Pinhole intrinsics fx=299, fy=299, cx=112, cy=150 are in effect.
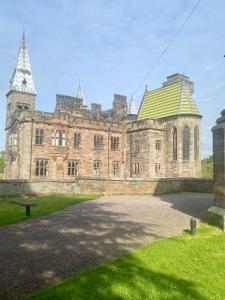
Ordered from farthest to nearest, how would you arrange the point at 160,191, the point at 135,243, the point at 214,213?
the point at 160,191, the point at 214,213, the point at 135,243

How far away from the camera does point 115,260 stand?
719cm

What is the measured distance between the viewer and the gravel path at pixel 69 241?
6234mm

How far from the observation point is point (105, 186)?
25.4 meters

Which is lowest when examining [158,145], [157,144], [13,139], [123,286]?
[123,286]

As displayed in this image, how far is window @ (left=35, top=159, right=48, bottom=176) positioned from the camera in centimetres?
3375

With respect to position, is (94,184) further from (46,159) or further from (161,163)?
(161,163)

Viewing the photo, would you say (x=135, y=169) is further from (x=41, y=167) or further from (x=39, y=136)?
(x=39, y=136)

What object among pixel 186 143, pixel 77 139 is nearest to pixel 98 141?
pixel 77 139

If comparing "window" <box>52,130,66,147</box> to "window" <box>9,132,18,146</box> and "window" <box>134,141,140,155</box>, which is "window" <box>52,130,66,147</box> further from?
"window" <box>134,141,140,155</box>

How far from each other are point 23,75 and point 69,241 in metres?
42.5

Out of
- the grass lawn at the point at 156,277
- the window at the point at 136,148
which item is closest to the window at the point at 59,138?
the window at the point at 136,148

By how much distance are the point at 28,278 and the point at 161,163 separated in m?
33.1

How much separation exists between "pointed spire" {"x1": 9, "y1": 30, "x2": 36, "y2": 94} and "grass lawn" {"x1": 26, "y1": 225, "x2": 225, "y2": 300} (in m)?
41.4

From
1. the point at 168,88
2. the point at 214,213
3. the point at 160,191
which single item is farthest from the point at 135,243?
the point at 168,88
